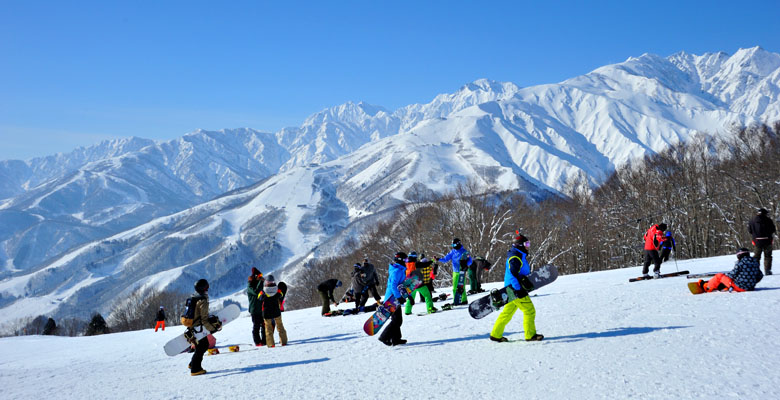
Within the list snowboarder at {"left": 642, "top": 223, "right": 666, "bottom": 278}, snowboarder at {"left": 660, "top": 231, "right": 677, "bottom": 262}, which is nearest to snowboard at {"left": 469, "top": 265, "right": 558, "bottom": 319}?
snowboarder at {"left": 642, "top": 223, "right": 666, "bottom": 278}

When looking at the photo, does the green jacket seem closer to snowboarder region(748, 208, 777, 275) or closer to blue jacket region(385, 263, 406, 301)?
blue jacket region(385, 263, 406, 301)

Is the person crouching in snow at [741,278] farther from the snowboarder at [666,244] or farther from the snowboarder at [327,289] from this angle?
the snowboarder at [327,289]

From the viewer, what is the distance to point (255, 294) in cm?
1239

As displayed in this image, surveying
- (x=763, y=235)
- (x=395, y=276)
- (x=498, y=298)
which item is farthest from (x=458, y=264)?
(x=763, y=235)

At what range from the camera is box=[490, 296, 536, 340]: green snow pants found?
8680mm

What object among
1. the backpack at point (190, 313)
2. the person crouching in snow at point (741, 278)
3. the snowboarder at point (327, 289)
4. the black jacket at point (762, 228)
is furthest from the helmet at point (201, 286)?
the black jacket at point (762, 228)

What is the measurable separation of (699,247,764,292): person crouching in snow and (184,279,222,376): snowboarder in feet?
36.1

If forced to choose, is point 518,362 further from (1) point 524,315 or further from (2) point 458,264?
(2) point 458,264

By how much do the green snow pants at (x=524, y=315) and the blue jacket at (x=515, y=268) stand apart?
0.31m

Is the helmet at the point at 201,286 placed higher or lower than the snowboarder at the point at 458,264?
higher

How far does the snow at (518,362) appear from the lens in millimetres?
6395

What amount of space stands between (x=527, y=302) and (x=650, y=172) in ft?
161

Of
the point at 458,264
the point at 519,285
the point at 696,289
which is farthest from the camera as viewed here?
the point at 458,264

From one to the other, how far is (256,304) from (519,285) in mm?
6776
